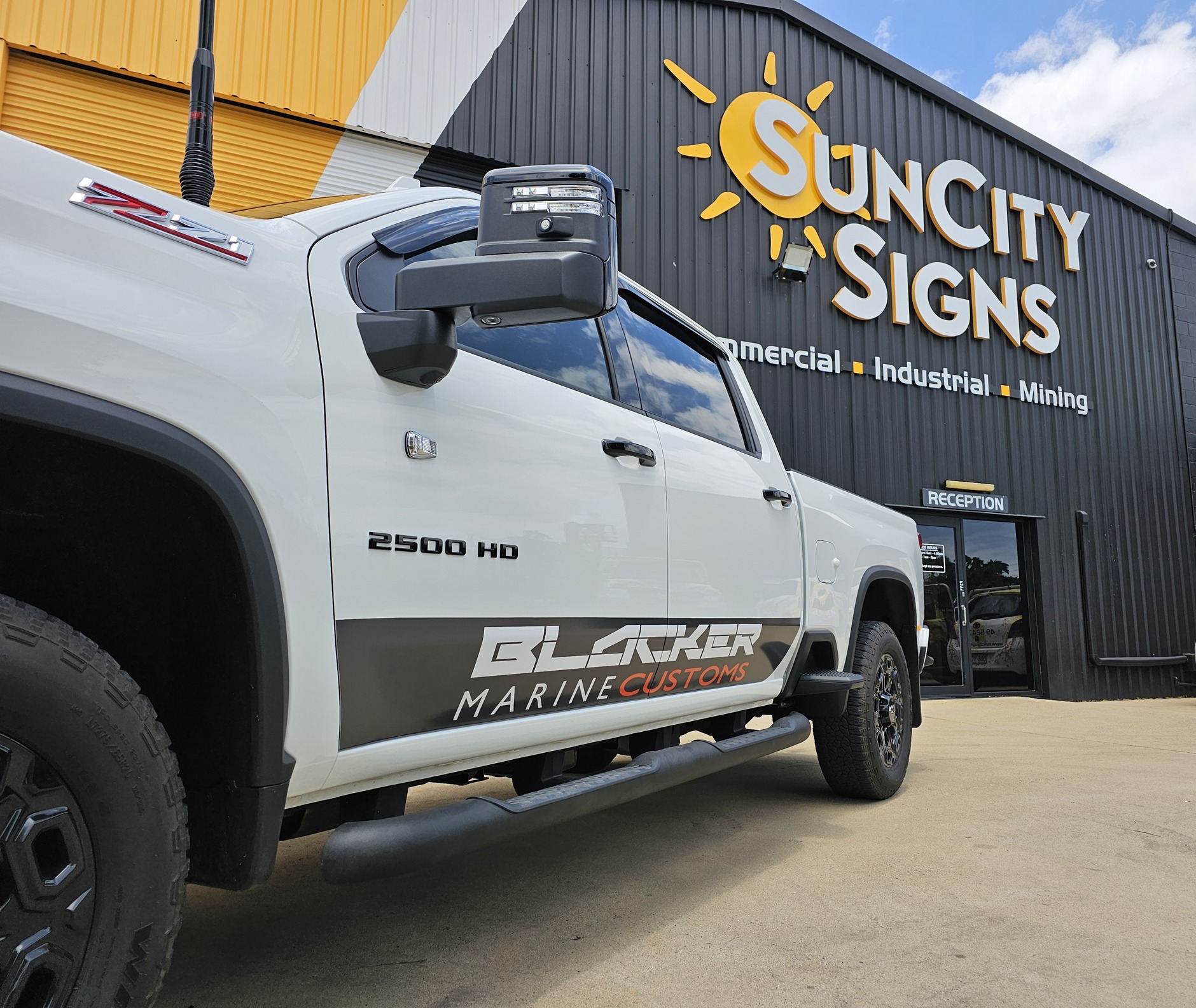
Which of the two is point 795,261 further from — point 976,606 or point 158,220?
point 158,220

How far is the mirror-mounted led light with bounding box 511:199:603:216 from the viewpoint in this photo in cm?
160

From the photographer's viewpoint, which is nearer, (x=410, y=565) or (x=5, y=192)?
(x=5, y=192)

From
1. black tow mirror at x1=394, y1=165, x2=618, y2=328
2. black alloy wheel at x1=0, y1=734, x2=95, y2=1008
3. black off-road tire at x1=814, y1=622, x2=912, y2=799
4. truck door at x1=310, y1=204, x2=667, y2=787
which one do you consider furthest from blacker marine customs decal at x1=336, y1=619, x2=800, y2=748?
black off-road tire at x1=814, y1=622, x2=912, y2=799

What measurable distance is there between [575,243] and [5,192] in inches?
33.7

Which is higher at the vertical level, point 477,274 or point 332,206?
point 332,206

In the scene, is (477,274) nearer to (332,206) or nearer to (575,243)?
(575,243)

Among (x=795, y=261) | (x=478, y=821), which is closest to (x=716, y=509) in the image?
(x=478, y=821)

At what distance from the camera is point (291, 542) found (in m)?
1.56

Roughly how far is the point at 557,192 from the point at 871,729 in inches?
127

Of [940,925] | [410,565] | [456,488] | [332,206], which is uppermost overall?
[332,206]

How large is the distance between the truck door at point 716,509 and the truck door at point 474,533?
22 cm

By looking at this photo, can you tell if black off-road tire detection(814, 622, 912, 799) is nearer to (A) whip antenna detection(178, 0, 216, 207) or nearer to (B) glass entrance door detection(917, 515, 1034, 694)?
(A) whip antenna detection(178, 0, 216, 207)

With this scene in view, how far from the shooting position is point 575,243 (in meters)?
1.58

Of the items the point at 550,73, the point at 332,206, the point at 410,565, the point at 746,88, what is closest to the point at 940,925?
the point at 410,565
